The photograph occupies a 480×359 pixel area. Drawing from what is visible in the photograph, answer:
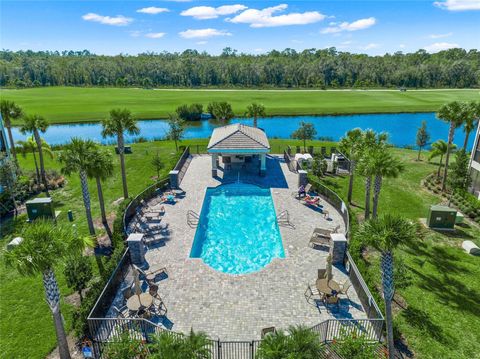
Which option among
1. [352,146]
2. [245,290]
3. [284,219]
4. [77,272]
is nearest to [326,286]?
[245,290]

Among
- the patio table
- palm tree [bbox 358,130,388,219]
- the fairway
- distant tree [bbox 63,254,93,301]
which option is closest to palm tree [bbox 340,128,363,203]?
palm tree [bbox 358,130,388,219]

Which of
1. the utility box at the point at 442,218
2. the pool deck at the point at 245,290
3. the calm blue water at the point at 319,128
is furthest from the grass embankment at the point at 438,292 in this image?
the calm blue water at the point at 319,128

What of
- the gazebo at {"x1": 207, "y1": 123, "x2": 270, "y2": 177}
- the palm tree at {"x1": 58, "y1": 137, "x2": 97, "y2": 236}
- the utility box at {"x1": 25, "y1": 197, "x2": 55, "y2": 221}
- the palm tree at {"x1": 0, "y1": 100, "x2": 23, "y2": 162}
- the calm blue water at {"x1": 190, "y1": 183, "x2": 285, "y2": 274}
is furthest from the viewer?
the gazebo at {"x1": 207, "y1": 123, "x2": 270, "y2": 177}

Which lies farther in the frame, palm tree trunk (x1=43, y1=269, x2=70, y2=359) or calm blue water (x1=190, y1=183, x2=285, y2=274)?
calm blue water (x1=190, y1=183, x2=285, y2=274)

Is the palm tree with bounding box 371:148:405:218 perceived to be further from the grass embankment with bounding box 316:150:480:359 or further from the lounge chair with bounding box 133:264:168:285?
the lounge chair with bounding box 133:264:168:285

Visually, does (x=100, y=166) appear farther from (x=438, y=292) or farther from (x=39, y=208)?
(x=438, y=292)

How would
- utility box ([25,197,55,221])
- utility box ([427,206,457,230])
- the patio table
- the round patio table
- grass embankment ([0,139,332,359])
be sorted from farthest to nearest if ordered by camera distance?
utility box ([25,197,55,221]) < utility box ([427,206,457,230]) < the patio table < the round patio table < grass embankment ([0,139,332,359])

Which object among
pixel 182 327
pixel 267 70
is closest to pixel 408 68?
pixel 267 70
